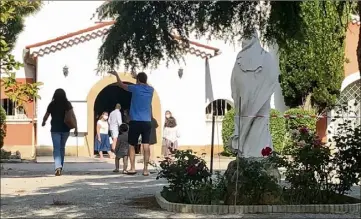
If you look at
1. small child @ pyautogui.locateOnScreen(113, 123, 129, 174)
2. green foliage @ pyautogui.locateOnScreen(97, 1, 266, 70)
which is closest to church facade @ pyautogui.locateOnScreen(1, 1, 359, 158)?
small child @ pyautogui.locateOnScreen(113, 123, 129, 174)

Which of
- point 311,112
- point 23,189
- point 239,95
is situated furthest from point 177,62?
point 311,112

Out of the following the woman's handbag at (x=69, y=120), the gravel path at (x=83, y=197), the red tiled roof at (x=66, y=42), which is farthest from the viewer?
the red tiled roof at (x=66, y=42)

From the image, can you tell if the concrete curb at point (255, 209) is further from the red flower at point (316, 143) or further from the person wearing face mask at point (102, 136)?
the person wearing face mask at point (102, 136)

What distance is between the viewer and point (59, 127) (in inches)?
477

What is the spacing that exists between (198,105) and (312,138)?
14.2m

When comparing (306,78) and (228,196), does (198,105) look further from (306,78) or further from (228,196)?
(228,196)

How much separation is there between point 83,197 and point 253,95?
8.24ft

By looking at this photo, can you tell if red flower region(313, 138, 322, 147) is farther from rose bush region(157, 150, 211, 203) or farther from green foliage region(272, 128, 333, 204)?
rose bush region(157, 150, 211, 203)

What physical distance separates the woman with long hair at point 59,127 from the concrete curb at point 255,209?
471 cm

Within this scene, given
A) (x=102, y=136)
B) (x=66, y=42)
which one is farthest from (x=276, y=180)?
(x=66, y=42)

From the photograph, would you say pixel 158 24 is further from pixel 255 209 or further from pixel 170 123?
pixel 170 123

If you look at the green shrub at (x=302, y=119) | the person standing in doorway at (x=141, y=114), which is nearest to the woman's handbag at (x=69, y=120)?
the person standing in doorway at (x=141, y=114)

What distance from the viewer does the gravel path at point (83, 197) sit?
24.0ft

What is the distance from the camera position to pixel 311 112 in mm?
21672
